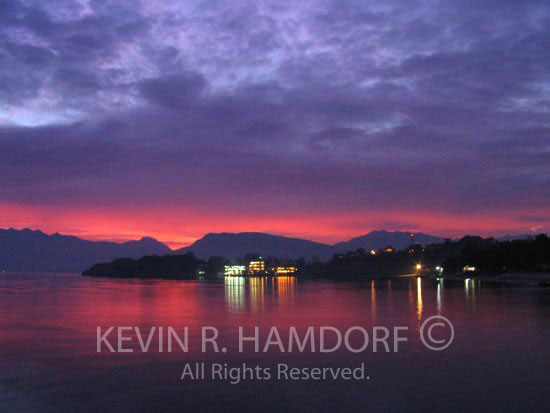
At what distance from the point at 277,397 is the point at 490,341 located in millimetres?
11807

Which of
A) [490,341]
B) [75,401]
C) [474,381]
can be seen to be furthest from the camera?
[490,341]

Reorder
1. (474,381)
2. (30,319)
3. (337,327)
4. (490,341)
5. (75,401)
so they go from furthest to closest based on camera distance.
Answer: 1. (30,319)
2. (337,327)
3. (490,341)
4. (474,381)
5. (75,401)

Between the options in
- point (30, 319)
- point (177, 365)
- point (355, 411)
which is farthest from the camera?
point (30, 319)

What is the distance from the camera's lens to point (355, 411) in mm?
11625

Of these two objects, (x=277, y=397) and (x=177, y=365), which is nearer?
(x=277, y=397)

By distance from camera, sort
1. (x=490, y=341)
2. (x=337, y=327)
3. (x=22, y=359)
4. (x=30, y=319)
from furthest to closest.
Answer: (x=30, y=319) → (x=337, y=327) → (x=490, y=341) → (x=22, y=359)

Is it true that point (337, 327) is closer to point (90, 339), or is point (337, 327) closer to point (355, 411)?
point (90, 339)

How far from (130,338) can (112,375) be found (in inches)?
288

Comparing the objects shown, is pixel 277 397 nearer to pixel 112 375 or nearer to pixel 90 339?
pixel 112 375

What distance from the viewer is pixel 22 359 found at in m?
18.1

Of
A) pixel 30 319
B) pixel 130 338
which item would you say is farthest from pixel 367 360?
pixel 30 319

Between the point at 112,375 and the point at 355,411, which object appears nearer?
the point at 355,411

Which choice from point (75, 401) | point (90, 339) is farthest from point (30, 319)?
point (75, 401)

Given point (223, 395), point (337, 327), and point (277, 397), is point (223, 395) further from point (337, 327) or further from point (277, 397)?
point (337, 327)
